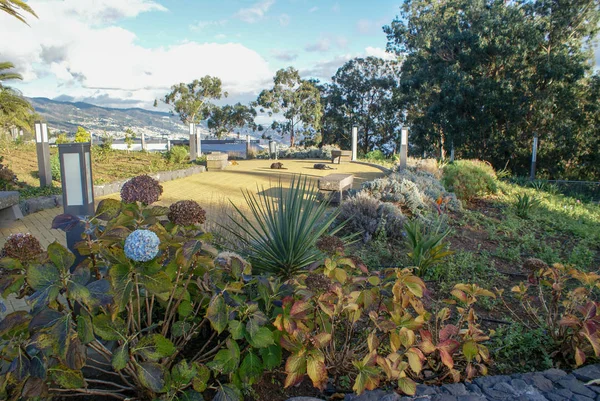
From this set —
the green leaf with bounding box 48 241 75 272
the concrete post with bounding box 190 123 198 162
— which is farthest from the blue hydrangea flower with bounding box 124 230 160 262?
the concrete post with bounding box 190 123 198 162

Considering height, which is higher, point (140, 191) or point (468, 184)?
point (140, 191)

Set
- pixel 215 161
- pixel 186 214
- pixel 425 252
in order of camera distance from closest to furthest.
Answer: pixel 186 214
pixel 425 252
pixel 215 161

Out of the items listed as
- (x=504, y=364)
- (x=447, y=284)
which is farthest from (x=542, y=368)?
(x=447, y=284)

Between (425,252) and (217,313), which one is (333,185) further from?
(217,313)

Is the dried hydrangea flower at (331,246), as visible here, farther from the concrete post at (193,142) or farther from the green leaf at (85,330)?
the concrete post at (193,142)

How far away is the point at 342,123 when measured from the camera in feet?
105

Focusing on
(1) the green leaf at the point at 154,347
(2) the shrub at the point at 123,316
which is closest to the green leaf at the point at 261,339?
(2) the shrub at the point at 123,316

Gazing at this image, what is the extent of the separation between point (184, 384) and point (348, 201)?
4.29 m

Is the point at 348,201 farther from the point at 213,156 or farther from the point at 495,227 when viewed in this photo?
the point at 213,156

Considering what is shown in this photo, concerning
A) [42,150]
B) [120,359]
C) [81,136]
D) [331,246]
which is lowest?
[120,359]

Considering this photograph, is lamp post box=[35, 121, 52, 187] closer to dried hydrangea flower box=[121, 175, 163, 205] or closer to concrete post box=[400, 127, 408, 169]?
dried hydrangea flower box=[121, 175, 163, 205]

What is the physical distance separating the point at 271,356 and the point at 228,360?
0.22 meters

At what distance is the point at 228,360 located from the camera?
1895 mm

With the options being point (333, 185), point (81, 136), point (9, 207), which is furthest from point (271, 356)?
point (81, 136)
